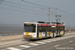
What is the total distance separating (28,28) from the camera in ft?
70.2

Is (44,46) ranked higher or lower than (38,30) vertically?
lower

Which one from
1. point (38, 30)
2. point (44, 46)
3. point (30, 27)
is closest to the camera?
point (44, 46)

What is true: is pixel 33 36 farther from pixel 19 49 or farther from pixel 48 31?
pixel 19 49

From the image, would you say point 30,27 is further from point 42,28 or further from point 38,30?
point 42,28

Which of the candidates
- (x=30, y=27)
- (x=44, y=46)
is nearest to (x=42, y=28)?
(x=30, y=27)

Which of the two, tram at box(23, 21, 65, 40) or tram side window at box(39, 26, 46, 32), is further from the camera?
tram side window at box(39, 26, 46, 32)

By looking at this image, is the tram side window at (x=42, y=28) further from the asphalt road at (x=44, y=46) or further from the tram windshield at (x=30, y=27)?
the asphalt road at (x=44, y=46)

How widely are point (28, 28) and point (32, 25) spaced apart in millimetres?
849

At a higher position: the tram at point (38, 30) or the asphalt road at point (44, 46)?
the tram at point (38, 30)

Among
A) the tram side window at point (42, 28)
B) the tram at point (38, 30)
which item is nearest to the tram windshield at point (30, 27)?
the tram at point (38, 30)

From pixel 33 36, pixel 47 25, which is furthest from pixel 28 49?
pixel 47 25

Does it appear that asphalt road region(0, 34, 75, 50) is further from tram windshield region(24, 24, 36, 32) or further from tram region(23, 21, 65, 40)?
tram windshield region(24, 24, 36, 32)

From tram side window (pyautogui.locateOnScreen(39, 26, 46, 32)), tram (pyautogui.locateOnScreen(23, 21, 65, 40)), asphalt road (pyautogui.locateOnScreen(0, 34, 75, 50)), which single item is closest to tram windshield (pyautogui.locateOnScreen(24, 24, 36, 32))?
tram (pyautogui.locateOnScreen(23, 21, 65, 40))

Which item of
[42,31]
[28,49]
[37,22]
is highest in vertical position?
[37,22]
